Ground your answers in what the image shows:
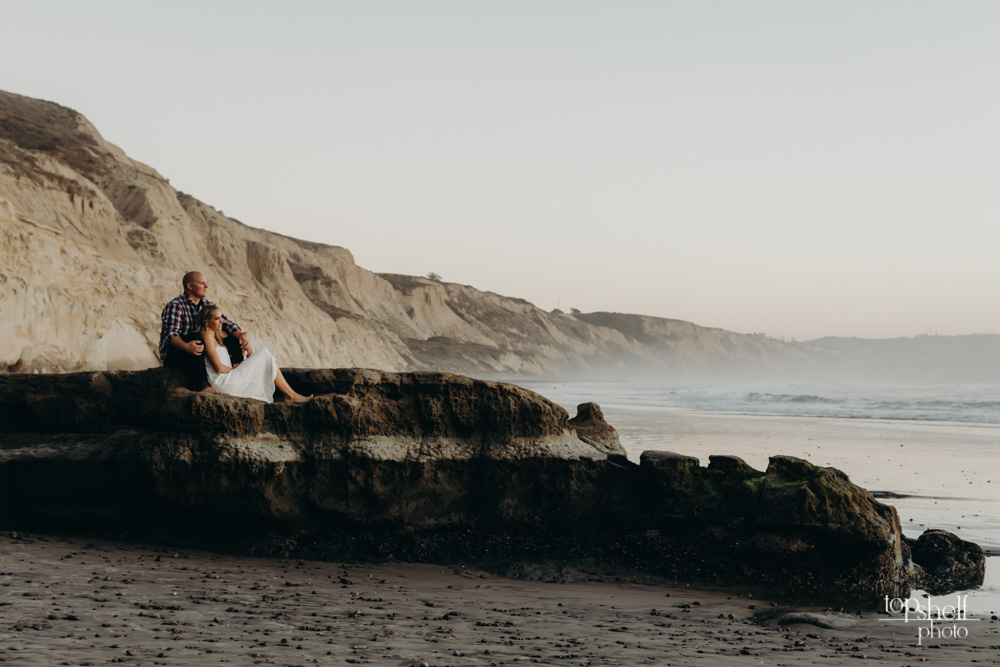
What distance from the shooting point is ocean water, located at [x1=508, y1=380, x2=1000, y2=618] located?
8.67 metres

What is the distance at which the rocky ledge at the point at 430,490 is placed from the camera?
6305 mm

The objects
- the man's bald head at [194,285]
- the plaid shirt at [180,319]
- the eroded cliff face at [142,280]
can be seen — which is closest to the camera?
the plaid shirt at [180,319]

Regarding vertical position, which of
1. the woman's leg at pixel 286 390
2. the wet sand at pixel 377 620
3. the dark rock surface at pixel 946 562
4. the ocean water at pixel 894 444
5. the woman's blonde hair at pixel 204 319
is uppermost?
the woman's blonde hair at pixel 204 319

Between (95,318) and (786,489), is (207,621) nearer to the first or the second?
(786,489)

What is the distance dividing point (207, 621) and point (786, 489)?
15.0 ft

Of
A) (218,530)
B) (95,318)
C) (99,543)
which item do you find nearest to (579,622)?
(218,530)

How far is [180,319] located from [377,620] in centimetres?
401

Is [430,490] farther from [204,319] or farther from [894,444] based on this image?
[894,444]

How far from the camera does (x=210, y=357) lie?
6996 millimetres

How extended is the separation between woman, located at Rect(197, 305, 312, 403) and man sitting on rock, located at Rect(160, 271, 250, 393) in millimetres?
103

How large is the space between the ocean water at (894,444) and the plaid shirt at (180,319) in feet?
22.4

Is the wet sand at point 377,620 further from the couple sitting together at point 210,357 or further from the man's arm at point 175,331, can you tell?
the man's arm at point 175,331

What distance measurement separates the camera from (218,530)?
6832 mm

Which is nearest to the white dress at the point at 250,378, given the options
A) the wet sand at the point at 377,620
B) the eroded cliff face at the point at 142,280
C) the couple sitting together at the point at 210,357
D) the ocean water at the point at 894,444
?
the couple sitting together at the point at 210,357
